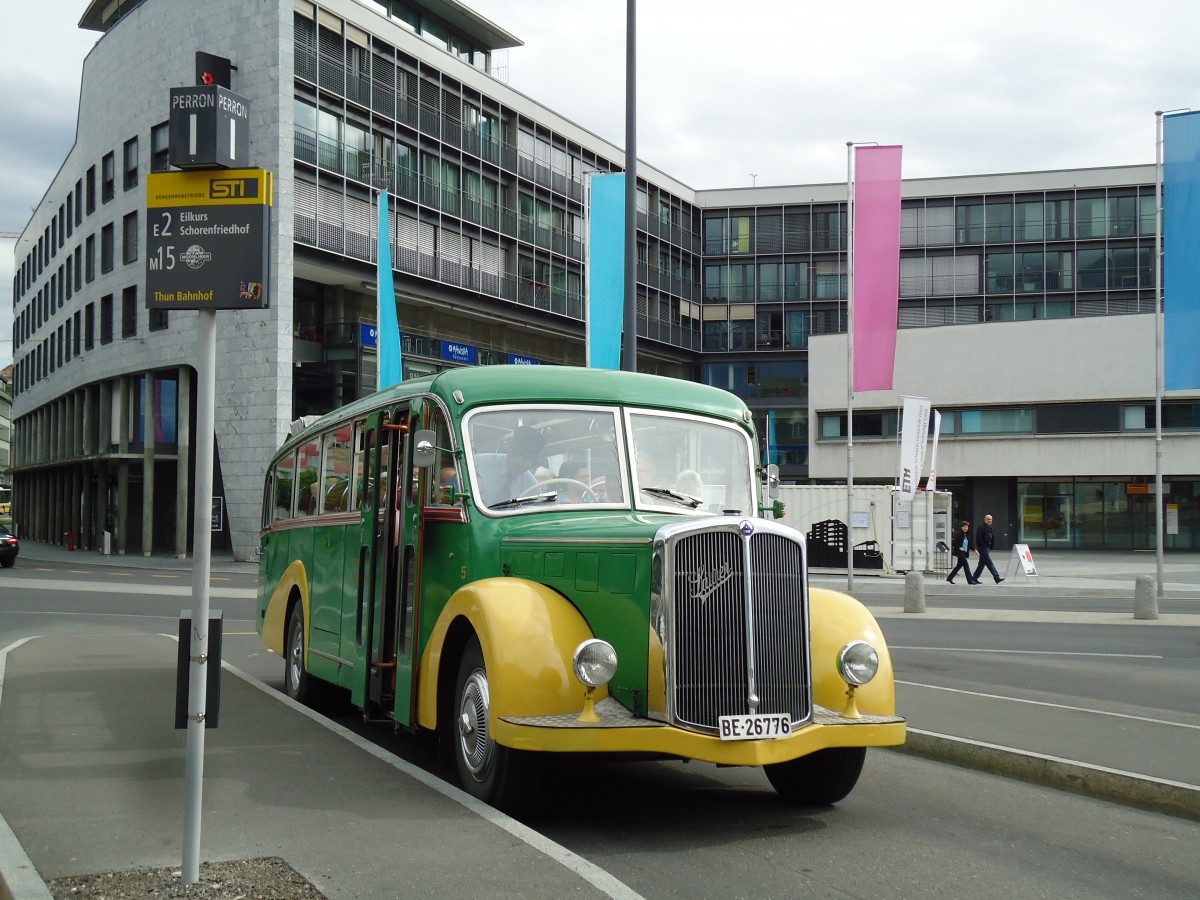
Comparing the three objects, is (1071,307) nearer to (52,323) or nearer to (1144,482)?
(1144,482)

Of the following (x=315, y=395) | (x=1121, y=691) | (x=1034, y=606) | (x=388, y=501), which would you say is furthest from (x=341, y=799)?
(x=315, y=395)

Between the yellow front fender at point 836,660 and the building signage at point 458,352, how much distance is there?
42809mm

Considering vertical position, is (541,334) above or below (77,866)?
above

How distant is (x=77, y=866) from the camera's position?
214 inches

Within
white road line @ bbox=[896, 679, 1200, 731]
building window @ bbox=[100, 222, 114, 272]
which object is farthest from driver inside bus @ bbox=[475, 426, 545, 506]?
building window @ bbox=[100, 222, 114, 272]

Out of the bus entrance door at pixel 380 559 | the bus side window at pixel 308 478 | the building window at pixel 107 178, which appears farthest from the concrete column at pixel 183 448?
the bus entrance door at pixel 380 559

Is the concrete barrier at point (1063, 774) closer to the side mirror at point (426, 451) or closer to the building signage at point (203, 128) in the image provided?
the side mirror at point (426, 451)

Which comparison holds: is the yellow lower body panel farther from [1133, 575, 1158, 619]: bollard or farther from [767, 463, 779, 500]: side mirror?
[1133, 575, 1158, 619]: bollard

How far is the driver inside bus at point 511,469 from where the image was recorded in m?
7.89

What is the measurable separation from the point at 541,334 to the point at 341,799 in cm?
4987

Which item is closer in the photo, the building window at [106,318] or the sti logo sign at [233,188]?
the sti logo sign at [233,188]

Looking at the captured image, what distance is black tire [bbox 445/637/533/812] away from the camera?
6.63m

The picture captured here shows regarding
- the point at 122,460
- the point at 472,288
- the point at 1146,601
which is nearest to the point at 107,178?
the point at 122,460

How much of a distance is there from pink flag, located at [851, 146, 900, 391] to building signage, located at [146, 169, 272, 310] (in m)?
22.8
